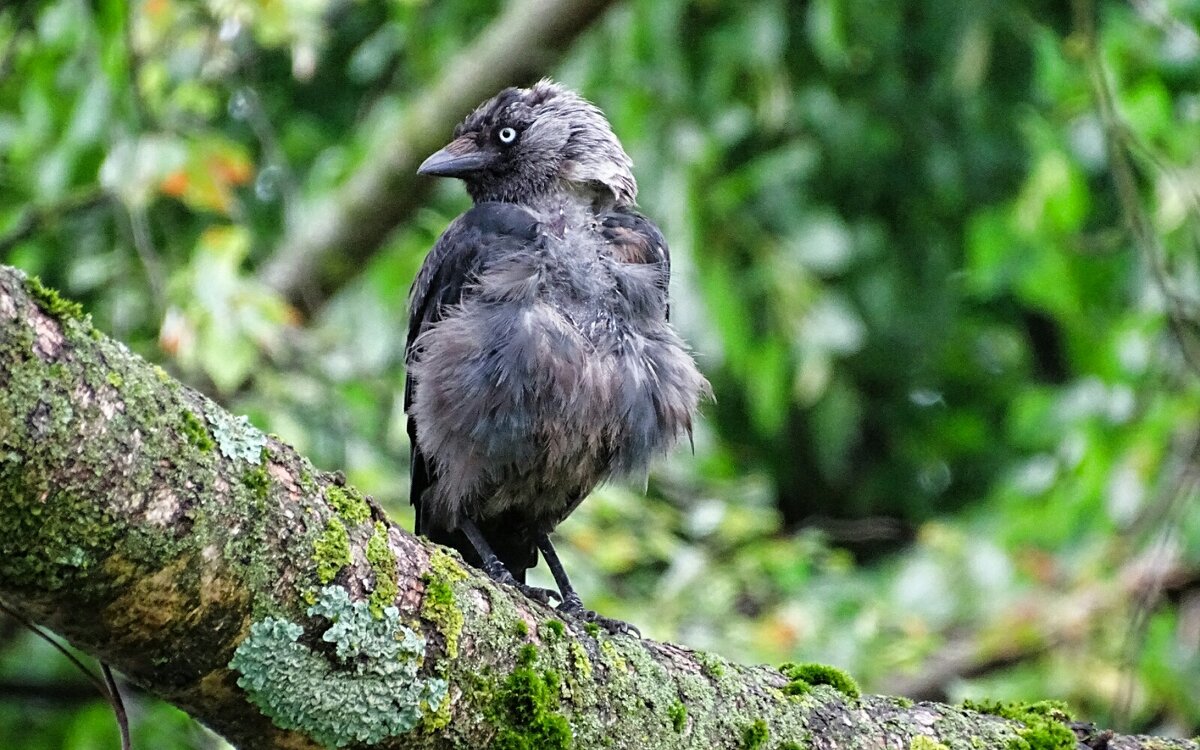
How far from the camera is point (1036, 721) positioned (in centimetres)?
296

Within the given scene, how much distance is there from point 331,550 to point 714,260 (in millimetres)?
4103

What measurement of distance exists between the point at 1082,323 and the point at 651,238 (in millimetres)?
3288

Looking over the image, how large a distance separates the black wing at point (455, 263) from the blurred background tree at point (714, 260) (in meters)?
0.72

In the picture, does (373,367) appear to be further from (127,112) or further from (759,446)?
(759,446)

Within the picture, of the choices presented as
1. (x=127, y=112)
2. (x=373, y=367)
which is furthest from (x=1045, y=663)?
(x=127, y=112)

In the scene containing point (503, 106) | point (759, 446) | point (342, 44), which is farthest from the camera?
point (759, 446)

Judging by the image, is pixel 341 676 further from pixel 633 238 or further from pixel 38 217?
pixel 38 217

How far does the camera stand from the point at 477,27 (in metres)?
6.84

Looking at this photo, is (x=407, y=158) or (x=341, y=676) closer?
(x=341, y=676)

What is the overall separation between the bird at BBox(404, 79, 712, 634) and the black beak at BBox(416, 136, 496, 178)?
0.25 meters

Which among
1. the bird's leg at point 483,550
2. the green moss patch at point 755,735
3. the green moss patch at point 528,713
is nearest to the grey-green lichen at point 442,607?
the green moss patch at point 528,713

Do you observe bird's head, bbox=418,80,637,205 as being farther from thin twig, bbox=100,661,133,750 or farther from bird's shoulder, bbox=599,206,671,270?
thin twig, bbox=100,661,133,750

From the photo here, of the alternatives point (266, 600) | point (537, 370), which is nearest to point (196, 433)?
point (266, 600)

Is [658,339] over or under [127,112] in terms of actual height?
under
